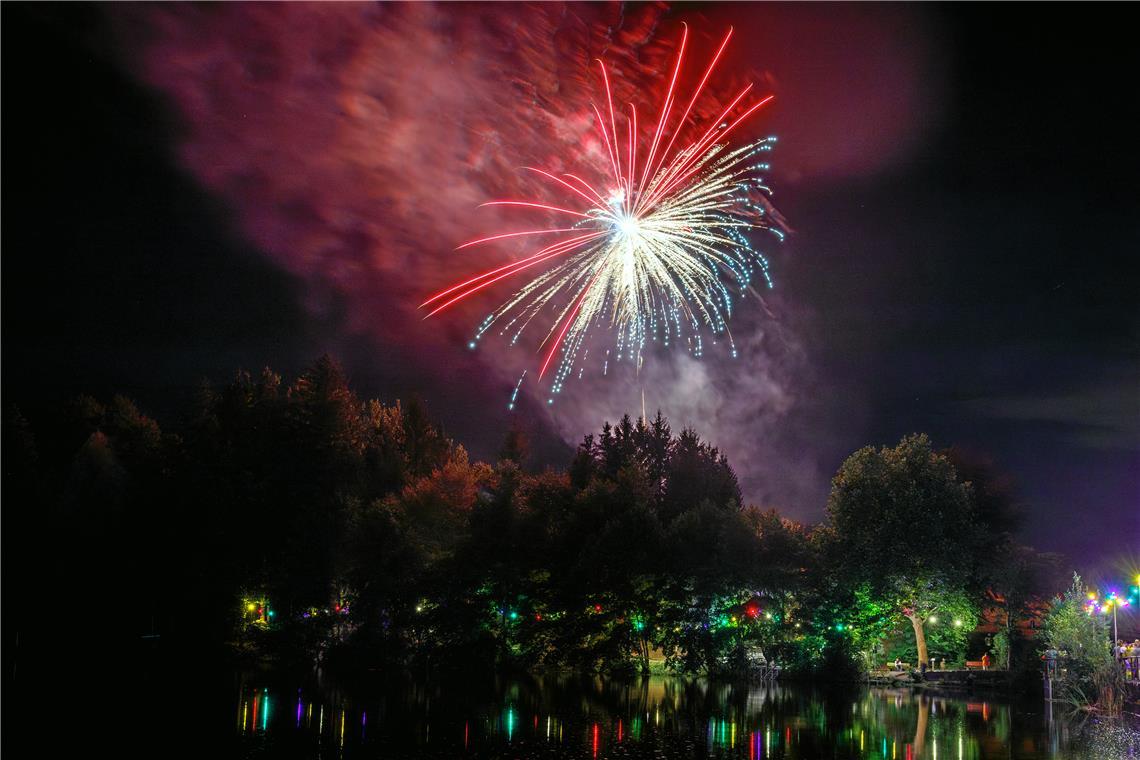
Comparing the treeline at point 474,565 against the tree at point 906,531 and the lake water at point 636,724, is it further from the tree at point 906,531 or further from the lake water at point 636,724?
the lake water at point 636,724

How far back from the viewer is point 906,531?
50.9m

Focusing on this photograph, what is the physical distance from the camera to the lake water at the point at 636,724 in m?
23.9

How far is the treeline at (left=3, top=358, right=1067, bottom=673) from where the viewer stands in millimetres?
49469

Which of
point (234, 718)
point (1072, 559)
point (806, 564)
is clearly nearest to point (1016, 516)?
point (1072, 559)

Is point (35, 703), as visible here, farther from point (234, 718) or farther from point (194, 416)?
point (194, 416)

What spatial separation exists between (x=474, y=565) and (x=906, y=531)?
23.4 metres

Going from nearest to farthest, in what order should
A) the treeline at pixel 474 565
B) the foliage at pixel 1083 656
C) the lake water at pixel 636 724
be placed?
1. the lake water at pixel 636 724
2. the foliage at pixel 1083 656
3. the treeline at pixel 474 565

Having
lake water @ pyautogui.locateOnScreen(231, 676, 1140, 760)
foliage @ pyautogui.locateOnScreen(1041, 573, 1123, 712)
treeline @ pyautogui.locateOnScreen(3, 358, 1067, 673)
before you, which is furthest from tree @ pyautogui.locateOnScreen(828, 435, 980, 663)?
foliage @ pyautogui.locateOnScreen(1041, 573, 1123, 712)

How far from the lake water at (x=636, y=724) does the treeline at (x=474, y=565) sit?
7.43 metres

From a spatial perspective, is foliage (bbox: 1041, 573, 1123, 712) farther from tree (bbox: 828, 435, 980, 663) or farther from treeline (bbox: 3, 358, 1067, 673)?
treeline (bbox: 3, 358, 1067, 673)

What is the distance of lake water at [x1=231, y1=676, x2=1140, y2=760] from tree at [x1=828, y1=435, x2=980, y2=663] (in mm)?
8622

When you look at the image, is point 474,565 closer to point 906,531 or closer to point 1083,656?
point 906,531

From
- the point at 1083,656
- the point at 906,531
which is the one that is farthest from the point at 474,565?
the point at 1083,656

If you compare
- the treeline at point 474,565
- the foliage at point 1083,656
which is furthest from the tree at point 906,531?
the foliage at point 1083,656
